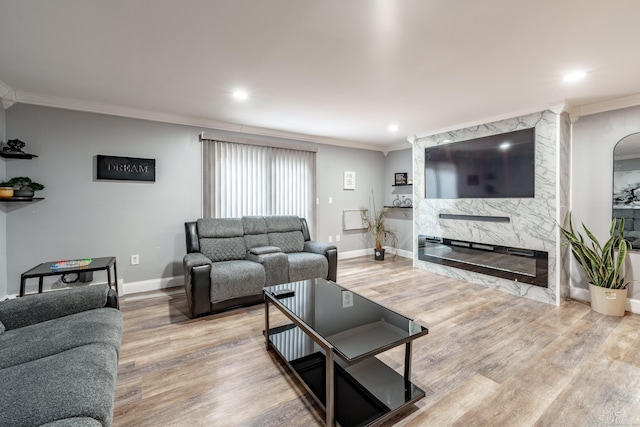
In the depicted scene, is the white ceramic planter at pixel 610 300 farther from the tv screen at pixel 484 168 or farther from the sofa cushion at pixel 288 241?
the sofa cushion at pixel 288 241

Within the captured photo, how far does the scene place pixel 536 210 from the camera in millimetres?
3438

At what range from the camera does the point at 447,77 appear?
2.59m

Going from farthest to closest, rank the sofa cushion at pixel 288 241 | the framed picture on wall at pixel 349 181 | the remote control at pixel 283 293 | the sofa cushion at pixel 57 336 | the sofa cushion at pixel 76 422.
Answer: the framed picture on wall at pixel 349 181 < the sofa cushion at pixel 288 241 < the remote control at pixel 283 293 < the sofa cushion at pixel 57 336 < the sofa cushion at pixel 76 422

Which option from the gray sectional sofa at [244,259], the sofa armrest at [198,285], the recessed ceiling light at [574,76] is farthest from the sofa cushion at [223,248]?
the recessed ceiling light at [574,76]

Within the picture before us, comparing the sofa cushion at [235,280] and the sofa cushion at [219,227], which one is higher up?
the sofa cushion at [219,227]

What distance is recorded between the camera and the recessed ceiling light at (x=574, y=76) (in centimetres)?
249

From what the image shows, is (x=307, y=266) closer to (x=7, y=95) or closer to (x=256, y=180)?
(x=256, y=180)

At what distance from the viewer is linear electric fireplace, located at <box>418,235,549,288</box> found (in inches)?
135

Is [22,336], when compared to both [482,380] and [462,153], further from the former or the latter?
[462,153]

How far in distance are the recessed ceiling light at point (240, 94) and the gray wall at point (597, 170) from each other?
389cm

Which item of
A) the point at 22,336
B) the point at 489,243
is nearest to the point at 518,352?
the point at 489,243

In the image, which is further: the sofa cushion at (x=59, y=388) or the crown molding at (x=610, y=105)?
the crown molding at (x=610, y=105)

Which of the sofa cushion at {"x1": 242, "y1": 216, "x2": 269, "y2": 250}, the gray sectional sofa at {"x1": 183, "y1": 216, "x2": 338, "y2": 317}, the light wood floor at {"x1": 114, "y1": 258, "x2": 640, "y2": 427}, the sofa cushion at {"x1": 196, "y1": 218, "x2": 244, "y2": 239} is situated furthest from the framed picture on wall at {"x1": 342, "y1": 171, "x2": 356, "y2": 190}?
the light wood floor at {"x1": 114, "y1": 258, "x2": 640, "y2": 427}

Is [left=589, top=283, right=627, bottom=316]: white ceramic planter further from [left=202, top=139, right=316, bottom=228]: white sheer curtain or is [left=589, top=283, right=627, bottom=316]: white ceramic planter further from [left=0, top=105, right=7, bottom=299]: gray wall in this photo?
[left=0, top=105, right=7, bottom=299]: gray wall
